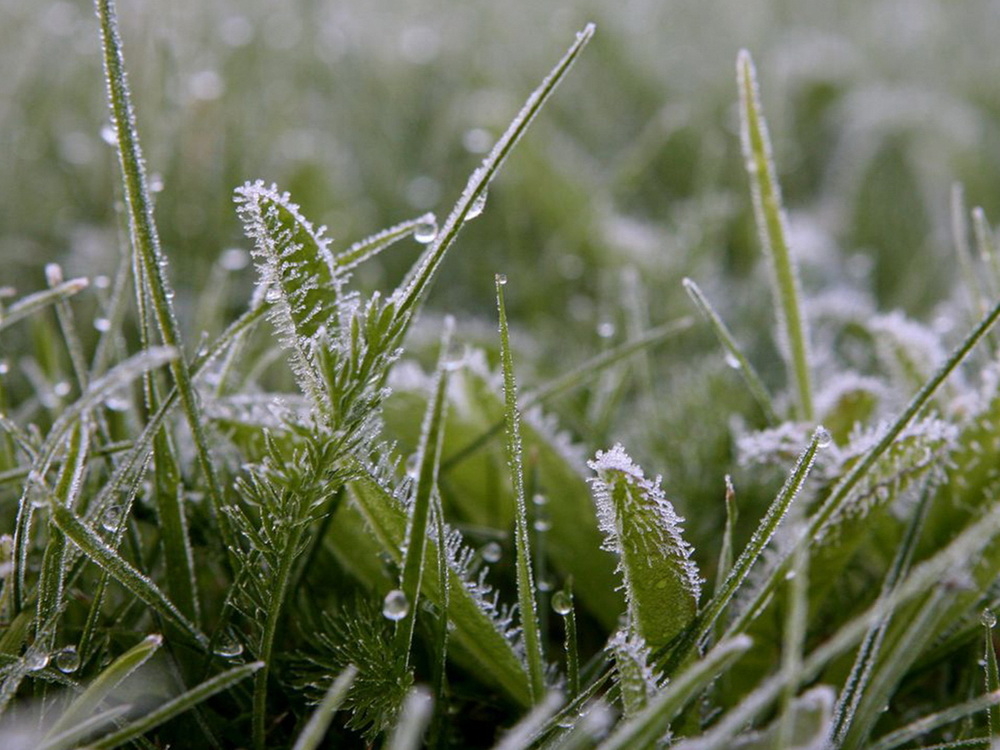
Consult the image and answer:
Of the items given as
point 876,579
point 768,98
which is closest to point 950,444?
point 876,579

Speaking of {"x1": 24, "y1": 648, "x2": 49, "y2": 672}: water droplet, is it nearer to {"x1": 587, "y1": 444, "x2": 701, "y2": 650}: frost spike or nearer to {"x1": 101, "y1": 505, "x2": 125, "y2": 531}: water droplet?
{"x1": 101, "y1": 505, "x2": 125, "y2": 531}: water droplet

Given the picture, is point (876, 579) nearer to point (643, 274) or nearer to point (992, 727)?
point (992, 727)

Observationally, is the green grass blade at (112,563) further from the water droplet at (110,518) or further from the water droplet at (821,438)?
the water droplet at (821,438)

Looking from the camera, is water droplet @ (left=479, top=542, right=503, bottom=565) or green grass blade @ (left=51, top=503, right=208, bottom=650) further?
water droplet @ (left=479, top=542, right=503, bottom=565)

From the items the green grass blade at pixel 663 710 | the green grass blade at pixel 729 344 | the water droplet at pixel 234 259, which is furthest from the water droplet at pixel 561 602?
the water droplet at pixel 234 259

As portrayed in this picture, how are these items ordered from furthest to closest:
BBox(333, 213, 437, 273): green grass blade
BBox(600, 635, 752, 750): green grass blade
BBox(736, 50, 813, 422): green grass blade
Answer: BBox(736, 50, 813, 422): green grass blade, BBox(333, 213, 437, 273): green grass blade, BBox(600, 635, 752, 750): green grass blade

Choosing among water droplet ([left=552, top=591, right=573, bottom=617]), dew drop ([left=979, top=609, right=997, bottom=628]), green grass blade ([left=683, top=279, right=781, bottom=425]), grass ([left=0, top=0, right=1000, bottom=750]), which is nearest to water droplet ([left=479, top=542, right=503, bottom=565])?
grass ([left=0, top=0, right=1000, bottom=750])
